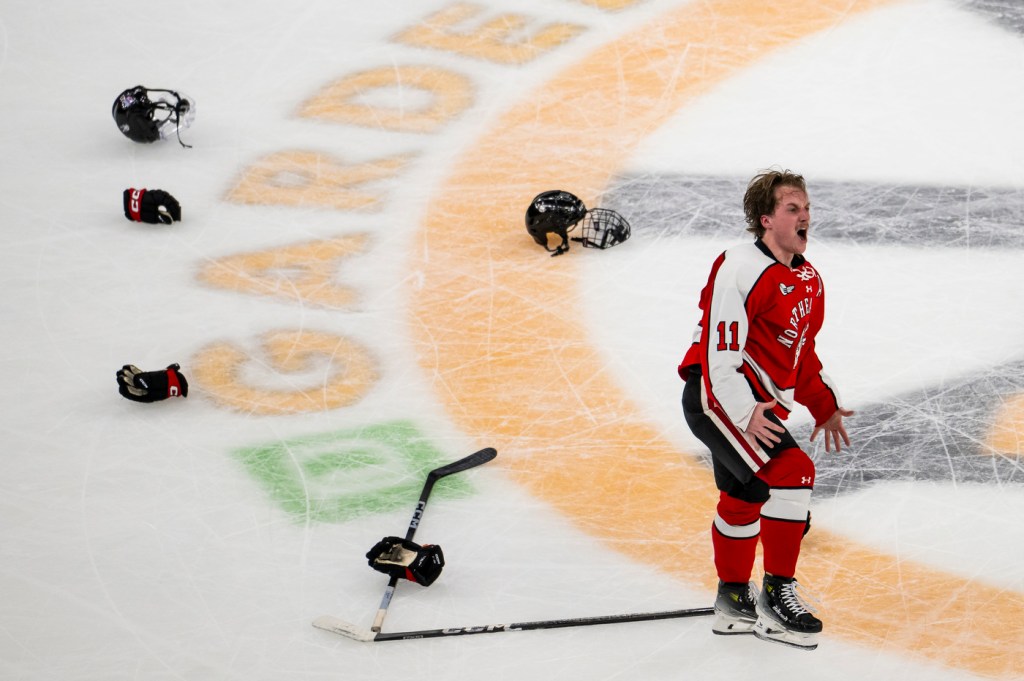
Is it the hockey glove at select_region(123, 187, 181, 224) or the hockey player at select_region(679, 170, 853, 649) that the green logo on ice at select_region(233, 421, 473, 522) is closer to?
the hockey player at select_region(679, 170, 853, 649)

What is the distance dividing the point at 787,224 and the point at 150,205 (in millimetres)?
3845

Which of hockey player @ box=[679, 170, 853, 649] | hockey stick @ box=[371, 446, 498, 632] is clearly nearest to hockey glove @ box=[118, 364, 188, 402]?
hockey stick @ box=[371, 446, 498, 632]

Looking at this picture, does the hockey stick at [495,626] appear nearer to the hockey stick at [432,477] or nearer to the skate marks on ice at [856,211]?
the hockey stick at [432,477]

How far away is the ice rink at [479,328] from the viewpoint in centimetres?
425

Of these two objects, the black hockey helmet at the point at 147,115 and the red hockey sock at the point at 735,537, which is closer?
the red hockey sock at the point at 735,537

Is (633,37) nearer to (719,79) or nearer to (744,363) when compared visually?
(719,79)

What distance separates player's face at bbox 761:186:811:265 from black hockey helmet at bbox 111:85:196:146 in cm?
452

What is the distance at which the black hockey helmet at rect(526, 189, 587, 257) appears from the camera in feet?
21.1

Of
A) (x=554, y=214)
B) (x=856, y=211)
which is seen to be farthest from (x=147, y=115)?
(x=856, y=211)

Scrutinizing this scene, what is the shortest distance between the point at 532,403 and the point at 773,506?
1719 millimetres

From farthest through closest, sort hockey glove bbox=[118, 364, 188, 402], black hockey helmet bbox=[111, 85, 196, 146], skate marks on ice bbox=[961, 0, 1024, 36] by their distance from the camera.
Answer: skate marks on ice bbox=[961, 0, 1024, 36], black hockey helmet bbox=[111, 85, 196, 146], hockey glove bbox=[118, 364, 188, 402]

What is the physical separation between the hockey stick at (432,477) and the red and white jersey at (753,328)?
118cm

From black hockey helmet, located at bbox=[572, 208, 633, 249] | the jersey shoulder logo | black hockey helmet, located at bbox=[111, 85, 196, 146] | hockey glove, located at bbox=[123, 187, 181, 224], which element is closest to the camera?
the jersey shoulder logo

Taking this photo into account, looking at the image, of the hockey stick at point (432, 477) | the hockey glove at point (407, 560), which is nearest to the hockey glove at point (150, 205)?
the hockey stick at point (432, 477)
